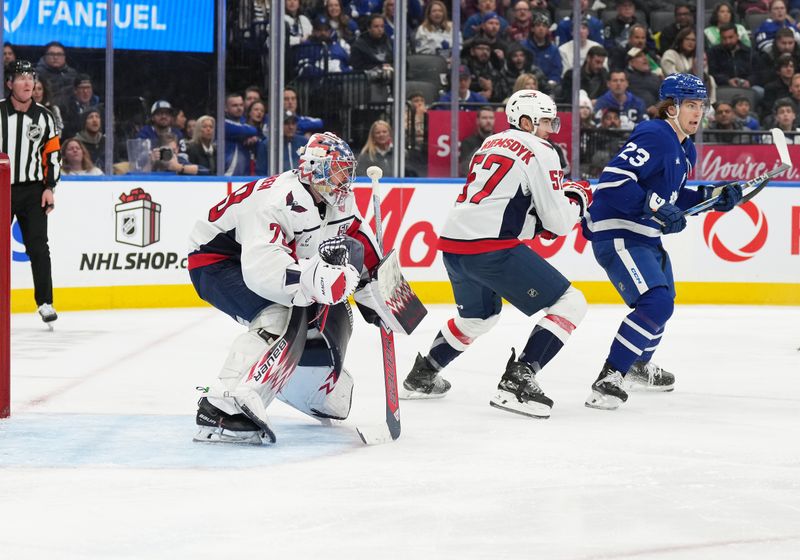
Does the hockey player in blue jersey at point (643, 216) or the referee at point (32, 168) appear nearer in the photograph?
the hockey player in blue jersey at point (643, 216)

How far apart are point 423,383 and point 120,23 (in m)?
4.34

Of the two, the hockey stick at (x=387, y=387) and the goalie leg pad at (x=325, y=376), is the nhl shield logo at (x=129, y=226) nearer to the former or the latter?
the goalie leg pad at (x=325, y=376)

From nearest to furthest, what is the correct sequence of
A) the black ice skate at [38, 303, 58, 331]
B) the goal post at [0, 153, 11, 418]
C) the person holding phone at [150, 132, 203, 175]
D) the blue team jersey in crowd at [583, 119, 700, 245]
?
the goal post at [0, 153, 11, 418], the blue team jersey in crowd at [583, 119, 700, 245], the black ice skate at [38, 303, 58, 331], the person holding phone at [150, 132, 203, 175]

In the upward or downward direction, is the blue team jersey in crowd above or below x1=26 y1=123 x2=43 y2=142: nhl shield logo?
below

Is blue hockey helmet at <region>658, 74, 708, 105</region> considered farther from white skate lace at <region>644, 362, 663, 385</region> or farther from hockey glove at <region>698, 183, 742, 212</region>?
white skate lace at <region>644, 362, 663, 385</region>

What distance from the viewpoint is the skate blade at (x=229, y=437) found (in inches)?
143

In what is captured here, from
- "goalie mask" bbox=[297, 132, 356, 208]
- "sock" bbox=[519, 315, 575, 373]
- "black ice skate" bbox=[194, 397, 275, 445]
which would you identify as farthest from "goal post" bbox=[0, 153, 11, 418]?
"sock" bbox=[519, 315, 575, 373]

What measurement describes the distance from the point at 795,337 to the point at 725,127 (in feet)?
8.97

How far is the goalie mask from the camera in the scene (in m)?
3.53

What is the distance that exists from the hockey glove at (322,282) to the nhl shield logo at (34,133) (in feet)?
11.5

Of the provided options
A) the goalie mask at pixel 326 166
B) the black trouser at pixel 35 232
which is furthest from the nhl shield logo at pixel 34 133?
the goalie mask at pixel 326 166

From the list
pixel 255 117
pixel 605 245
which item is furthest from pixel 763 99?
pixel 605 245

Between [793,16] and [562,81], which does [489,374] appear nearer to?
[562,81]

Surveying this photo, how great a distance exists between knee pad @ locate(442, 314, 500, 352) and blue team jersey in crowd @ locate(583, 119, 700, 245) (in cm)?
50
